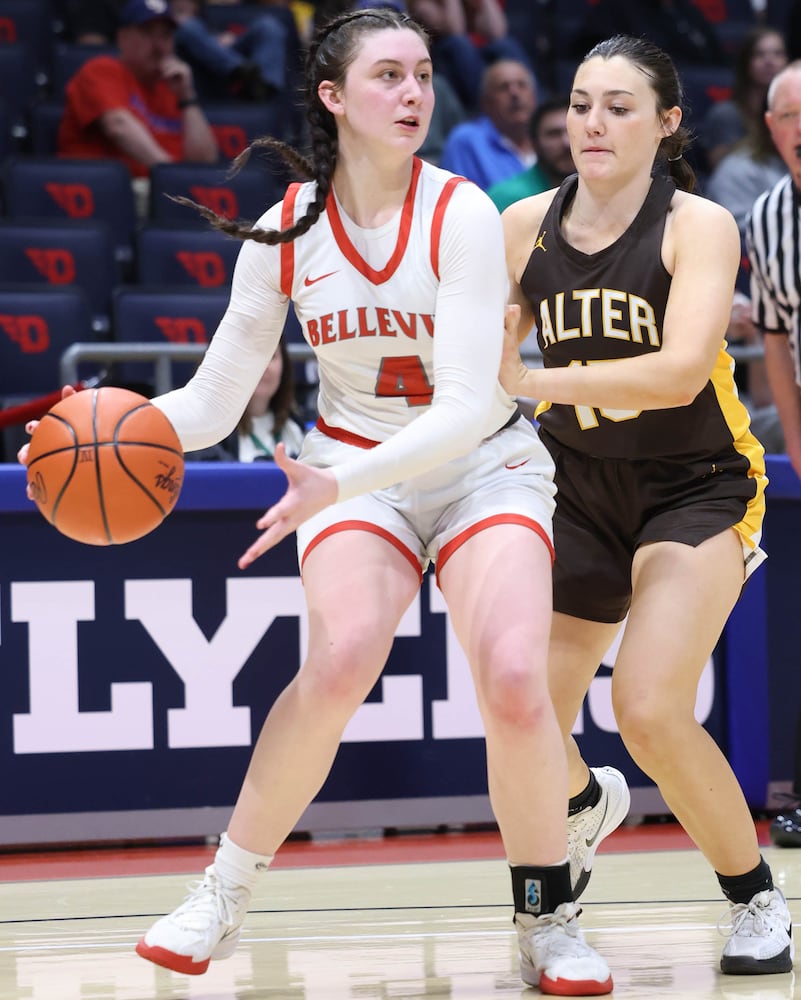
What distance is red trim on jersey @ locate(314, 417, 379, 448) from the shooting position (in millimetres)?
3070

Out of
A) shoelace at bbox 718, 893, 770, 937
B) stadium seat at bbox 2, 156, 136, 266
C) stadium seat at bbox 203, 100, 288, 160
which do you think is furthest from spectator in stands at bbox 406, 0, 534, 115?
shoelace at bbox 718, 893, 770, 937

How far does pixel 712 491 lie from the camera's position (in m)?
3.24

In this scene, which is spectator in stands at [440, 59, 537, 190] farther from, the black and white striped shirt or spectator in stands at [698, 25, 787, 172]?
the black and white striped shirt

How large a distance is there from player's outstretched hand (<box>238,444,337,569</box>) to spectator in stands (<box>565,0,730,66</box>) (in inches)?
269

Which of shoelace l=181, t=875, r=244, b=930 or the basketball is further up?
the basketball

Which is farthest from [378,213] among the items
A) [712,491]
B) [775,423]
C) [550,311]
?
[775,423]

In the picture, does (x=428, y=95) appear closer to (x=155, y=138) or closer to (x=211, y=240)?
(x=211, y=240)

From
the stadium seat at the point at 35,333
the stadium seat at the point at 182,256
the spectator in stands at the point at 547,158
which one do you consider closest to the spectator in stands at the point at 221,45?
the stadium seat at the point at 182,256

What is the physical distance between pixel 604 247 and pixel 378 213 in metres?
→ 0.51

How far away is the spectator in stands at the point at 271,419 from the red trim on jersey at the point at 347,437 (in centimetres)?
→ 218

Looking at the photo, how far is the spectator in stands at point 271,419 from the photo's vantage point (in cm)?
532

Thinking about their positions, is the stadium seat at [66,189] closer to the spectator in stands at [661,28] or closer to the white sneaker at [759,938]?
the spectator in stands at [661,28]

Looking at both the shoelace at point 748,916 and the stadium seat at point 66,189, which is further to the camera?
the stadium seat at point 66,189

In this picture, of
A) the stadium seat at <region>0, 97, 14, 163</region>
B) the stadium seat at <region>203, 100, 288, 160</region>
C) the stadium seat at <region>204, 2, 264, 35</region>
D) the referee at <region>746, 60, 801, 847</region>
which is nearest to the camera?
the referee at <region>746, 60, 801, 847</region>
